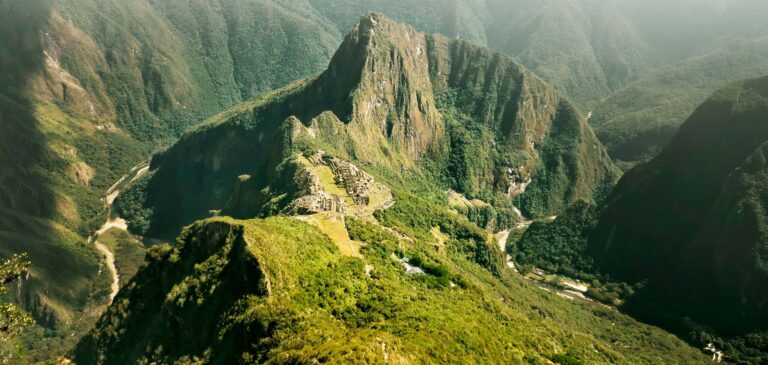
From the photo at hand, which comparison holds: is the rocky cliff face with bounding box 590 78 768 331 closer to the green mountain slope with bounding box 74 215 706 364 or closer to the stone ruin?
the green mountain slope with bounding box 74 215 706 364

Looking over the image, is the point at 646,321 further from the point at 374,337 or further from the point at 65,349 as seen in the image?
the point at 65,349

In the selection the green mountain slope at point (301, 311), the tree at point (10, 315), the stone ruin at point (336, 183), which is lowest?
the stone ruin at point (336, 183)

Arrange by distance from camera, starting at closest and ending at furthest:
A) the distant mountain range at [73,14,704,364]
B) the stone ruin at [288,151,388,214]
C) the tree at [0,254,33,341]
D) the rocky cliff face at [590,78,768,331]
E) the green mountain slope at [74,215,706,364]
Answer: the tree at [0,254,33,341] < the green mountain slope at [74,215,706,364] < the distant mountain range at [73,14,704,364] < the stone ruin at [288,151,388,214] < the rocky cliff face at [590,78,768,331]

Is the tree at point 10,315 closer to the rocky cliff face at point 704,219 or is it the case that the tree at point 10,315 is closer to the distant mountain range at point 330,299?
the distant mountain range at point 330,299

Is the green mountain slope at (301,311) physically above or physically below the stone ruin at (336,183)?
above

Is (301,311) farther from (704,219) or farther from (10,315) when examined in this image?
(704,219)

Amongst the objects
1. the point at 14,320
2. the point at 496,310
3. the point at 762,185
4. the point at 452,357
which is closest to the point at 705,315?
the point at 762,185

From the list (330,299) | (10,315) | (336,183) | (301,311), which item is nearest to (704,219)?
(336,183)

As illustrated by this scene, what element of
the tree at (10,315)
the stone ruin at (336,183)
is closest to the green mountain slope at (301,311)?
the stone ruin at (336,183)

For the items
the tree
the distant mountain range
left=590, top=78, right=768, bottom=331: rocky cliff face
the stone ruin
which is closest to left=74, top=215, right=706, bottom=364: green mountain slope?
the distant mountain range
